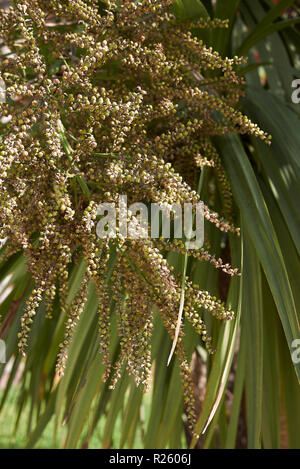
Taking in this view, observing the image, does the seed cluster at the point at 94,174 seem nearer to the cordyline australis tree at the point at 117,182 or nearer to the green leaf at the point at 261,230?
the cordyline australis tree at the point at 117,182

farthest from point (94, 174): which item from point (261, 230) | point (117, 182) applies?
point (261, 230)

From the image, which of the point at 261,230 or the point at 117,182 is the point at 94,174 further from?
the point at 261,230

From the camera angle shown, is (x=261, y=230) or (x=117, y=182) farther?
(x=261, y=230)

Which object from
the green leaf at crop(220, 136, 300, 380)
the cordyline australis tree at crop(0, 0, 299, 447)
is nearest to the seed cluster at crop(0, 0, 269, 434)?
the cordyline australis tree at crop(0, 0, 299, 447)

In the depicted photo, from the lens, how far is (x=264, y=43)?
5.57 ft

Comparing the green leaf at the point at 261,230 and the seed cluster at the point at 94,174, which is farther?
the green leaf at the point at 261,230

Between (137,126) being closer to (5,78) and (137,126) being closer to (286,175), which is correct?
(5,78)

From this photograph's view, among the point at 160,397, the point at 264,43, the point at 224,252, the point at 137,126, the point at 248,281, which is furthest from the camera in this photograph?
the point at 264,43

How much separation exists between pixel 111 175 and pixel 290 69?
3.12ft

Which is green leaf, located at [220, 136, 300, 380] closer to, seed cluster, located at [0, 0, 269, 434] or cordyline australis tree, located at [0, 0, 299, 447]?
cordyline australis tree, located at [0, 0, 299, 447]

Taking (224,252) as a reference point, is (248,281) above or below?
A: below

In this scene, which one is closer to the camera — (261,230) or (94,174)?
(94,174)

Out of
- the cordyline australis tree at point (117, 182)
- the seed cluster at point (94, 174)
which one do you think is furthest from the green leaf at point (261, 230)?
the seed cluster at point (94, 174)

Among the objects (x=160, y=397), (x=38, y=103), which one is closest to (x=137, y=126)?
(x=38, y=103)
